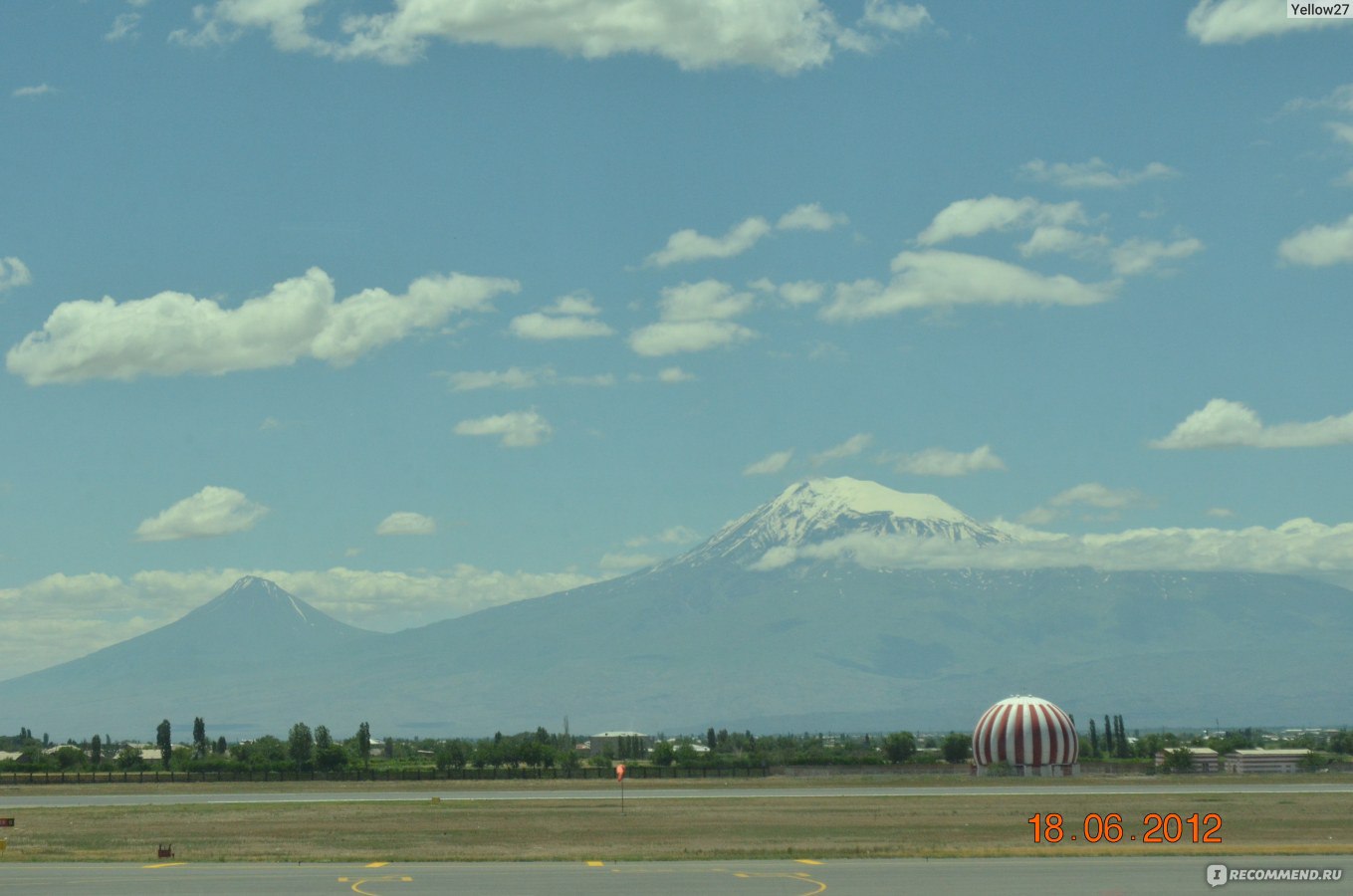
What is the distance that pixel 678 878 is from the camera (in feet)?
165

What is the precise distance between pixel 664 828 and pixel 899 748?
10132 cm

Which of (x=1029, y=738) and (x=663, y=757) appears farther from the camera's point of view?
(x=663, y=757)

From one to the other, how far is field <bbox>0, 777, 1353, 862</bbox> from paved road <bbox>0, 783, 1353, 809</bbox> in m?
1.63

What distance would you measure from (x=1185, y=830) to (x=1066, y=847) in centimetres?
1159

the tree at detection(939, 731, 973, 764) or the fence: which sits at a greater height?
the fence

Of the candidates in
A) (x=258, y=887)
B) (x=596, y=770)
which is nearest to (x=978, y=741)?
(x=596, y=770)

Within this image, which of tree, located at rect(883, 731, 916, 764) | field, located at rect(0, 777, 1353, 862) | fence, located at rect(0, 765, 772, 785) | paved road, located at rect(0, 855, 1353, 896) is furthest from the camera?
tree, located at rect(883, 731, 916, 764)

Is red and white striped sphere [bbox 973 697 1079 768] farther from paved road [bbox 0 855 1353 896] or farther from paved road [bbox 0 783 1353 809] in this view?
paved road [bbox 0 855 1353 896]

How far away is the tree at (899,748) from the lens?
16577cm

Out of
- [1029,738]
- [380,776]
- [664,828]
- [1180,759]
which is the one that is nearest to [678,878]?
[664,828]

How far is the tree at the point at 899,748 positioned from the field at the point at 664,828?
6332 cm

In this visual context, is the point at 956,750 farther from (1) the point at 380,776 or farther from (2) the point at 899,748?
(1) the point at 380,776

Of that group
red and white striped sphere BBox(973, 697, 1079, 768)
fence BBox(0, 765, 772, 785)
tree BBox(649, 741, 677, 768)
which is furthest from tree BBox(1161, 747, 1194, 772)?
tree BBox(649, 741, 677, 768)

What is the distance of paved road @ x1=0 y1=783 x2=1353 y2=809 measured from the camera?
99.4 metres
